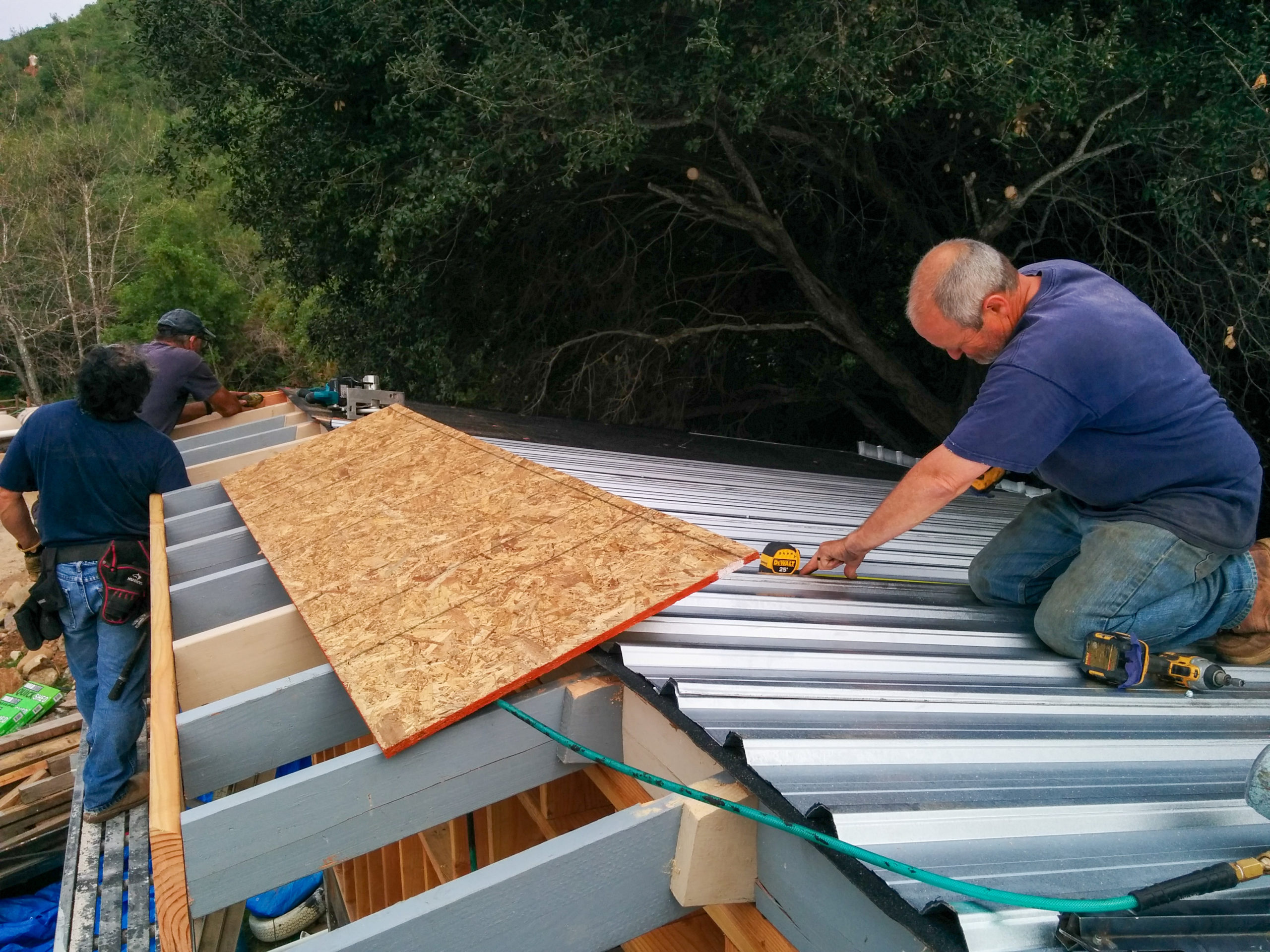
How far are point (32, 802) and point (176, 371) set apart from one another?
13.0 feet

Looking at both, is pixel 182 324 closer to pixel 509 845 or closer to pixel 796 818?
pixel 509 845

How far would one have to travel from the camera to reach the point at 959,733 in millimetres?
2232

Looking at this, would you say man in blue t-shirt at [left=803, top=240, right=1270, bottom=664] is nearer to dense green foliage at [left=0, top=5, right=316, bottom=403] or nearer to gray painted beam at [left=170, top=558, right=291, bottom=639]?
gray painted beam at [left=170, top=558, right=291, bottom=639]

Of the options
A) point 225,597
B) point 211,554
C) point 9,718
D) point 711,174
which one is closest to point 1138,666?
point 225,597

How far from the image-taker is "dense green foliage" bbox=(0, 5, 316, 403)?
108 ft

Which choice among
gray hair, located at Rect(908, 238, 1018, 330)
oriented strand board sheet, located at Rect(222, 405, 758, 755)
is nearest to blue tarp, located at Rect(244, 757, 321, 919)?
oriented strand board sheet, located at Rect(222, 405, 758, 755)

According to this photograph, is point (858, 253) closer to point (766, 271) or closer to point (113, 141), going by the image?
point (766, 271)

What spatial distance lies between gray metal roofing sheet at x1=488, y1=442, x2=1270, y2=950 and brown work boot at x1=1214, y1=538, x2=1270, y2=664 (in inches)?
2.9

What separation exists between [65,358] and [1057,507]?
128 feet

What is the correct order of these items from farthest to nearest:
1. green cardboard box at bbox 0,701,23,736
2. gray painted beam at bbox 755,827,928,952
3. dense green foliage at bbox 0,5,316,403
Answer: dense green foliage at bbox 0,5,316,403 → green cardboard box at bbox 0,701,23,736 → gray painted beam at bbox 755,827,928,952

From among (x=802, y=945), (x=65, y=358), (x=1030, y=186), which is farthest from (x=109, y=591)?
(x=65, y=358)

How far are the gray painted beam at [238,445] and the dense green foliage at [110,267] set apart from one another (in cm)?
2673

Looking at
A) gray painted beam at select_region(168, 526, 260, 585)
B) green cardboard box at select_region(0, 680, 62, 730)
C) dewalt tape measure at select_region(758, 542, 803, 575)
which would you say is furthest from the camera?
green cardboard box at select_region(0, 680, 62, 730)

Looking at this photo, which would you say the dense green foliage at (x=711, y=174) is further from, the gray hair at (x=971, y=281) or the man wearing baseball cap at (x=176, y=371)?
the man wearing baseball cap at (x=176, y=371)
